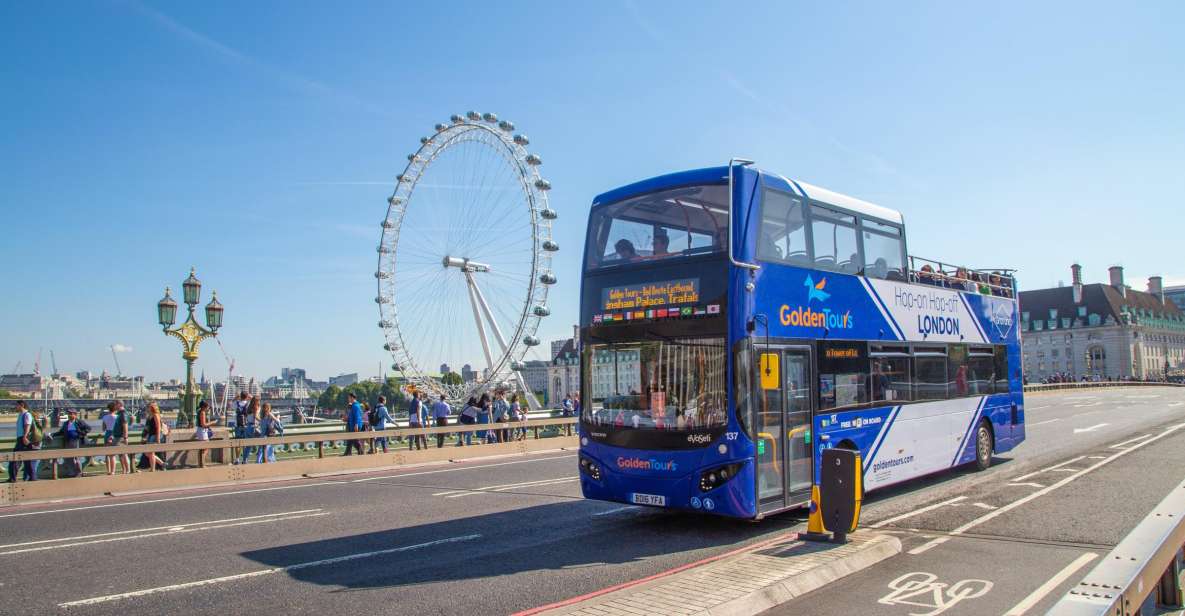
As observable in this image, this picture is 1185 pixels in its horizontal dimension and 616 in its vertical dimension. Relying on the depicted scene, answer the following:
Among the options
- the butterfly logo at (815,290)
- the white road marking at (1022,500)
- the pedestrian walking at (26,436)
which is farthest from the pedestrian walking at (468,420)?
the white road marking at (1022,500)

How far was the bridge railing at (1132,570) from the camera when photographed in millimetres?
3416

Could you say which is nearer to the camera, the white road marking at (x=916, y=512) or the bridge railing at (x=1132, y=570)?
the bridge railing at (x=1132, y=570)

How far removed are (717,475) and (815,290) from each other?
2.95 metres

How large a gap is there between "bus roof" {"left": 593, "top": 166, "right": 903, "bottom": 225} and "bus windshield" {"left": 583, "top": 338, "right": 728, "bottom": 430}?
6.67ft

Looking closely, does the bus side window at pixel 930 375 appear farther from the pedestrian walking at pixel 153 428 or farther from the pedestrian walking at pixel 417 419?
the pedestrian walking at pixel 153 428

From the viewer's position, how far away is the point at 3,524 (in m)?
12.1

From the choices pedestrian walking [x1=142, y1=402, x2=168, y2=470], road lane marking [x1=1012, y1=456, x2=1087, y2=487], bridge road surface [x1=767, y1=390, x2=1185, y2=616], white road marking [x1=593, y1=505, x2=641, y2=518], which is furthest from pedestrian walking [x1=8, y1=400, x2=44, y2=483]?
road lane marking [x1=1012, y1=456, x2=1087, y2=487]

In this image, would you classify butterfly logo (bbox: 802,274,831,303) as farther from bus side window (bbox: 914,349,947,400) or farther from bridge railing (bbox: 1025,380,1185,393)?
bridge railing (bbox: 1025,380,1185,393)

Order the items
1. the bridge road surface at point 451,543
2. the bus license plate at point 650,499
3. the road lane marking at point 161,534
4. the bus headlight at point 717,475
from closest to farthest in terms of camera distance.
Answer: the bridge road surface at point 451,543
the bus headlight at point 717,475
the road lane marking at point 161,534
the bus license plate at point 650,499

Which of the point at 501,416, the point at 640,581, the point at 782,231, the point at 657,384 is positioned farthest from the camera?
the point at 501,416

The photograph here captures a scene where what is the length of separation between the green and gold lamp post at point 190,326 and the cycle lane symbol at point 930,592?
23141mm

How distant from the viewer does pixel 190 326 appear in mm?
26453

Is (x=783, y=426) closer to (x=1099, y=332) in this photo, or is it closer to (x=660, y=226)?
(x=660, y=226)

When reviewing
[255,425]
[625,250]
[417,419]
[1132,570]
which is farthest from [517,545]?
[417,419]
